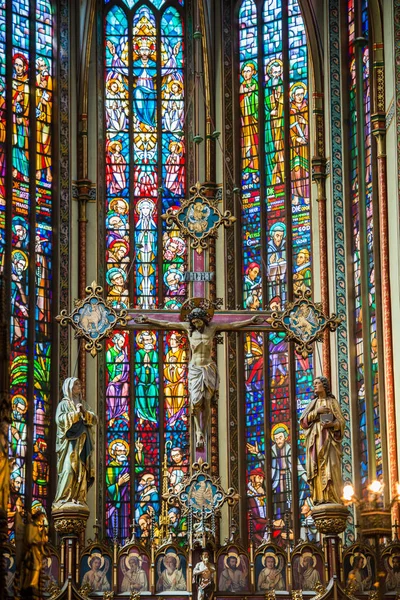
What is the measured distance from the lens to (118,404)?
2880 centimetres

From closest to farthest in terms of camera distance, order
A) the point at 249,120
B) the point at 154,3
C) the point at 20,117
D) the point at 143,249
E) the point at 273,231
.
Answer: the point at 20,117, the point at 273,231, the point at 143,249, the point at 249,120, the point at 154,3

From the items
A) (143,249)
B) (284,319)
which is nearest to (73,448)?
(284,319)

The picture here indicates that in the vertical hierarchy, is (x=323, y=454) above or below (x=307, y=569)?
above

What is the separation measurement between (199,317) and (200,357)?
18.8 inches

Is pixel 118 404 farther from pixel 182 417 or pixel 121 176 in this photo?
pixel 121 176

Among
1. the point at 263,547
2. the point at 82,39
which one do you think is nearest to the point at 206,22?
the point at 82,39

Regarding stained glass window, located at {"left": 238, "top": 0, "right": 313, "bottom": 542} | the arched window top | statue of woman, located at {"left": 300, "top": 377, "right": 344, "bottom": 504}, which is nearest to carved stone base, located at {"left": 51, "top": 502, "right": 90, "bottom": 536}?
statue of woman, located at {"left": 300, "top": 377, "right": 344, "bottom": 504}

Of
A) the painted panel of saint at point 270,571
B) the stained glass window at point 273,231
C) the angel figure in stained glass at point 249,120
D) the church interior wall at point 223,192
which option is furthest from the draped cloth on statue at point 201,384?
the angel figure in stained glass at point 249,120

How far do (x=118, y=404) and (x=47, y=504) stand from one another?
2010 mm

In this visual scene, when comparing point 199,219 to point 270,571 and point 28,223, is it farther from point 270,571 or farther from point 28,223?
point 28,223

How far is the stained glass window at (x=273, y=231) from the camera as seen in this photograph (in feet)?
92.5

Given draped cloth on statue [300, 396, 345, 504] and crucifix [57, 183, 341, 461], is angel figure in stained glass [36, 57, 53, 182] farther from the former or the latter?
draped cloth on statue [300, 396, 345, 504]

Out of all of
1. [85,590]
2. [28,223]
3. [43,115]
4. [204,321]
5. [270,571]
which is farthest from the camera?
[43,115]

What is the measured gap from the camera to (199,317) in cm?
2242
